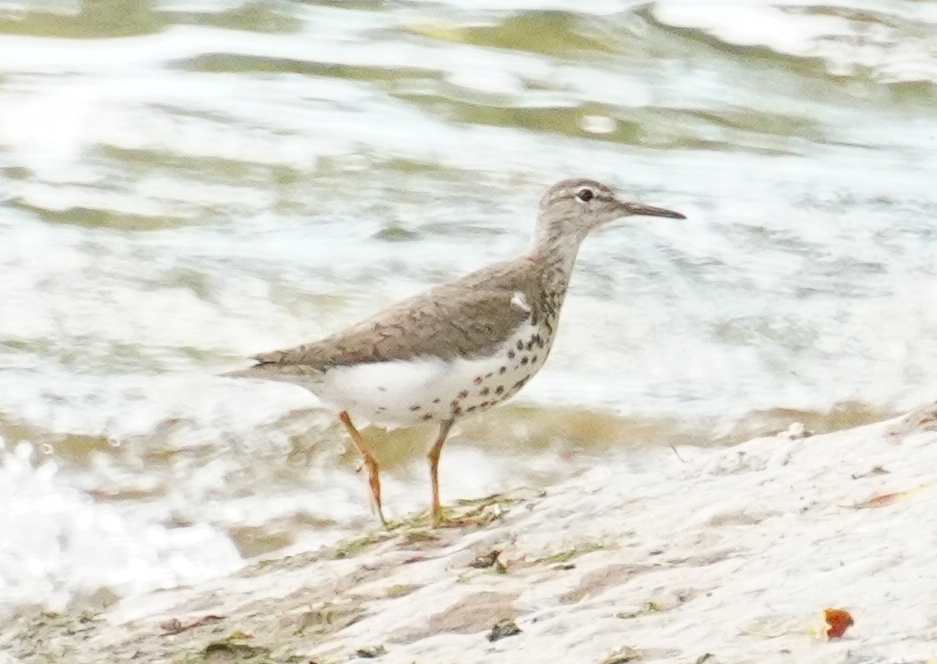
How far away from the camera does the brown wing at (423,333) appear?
6637 millimetres

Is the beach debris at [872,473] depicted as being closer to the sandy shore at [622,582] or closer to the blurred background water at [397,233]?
the sandy shore at [622,582]

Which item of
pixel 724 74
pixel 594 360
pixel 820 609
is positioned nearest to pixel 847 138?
pixel 724 74

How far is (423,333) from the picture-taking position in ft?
22.2

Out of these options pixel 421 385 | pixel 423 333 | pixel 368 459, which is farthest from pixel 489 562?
pixel 368 459

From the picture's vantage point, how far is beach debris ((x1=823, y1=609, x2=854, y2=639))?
4406mm

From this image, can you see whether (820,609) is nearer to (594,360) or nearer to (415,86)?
(594,360)

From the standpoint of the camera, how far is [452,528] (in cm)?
652

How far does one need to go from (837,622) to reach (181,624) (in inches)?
95.6

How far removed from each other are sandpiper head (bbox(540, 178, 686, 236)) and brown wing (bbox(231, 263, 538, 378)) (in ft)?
2.86

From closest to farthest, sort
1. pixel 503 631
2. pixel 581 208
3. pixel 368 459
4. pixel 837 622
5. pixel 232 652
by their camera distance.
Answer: pixel 837 622 → pixel 503 631 → pixel 232 652 → pixel 368 459 → pixel 581 208

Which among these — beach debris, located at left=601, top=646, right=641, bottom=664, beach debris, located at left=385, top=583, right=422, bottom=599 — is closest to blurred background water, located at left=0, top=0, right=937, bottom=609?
beach debris, located at left=385, top=583, right=422, bottom=599

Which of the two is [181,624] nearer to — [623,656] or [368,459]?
[368,459]

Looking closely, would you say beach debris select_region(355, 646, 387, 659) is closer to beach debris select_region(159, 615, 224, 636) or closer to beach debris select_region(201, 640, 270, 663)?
beach debris select_region(201, 640, 270, 663)

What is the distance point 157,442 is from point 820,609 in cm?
532
